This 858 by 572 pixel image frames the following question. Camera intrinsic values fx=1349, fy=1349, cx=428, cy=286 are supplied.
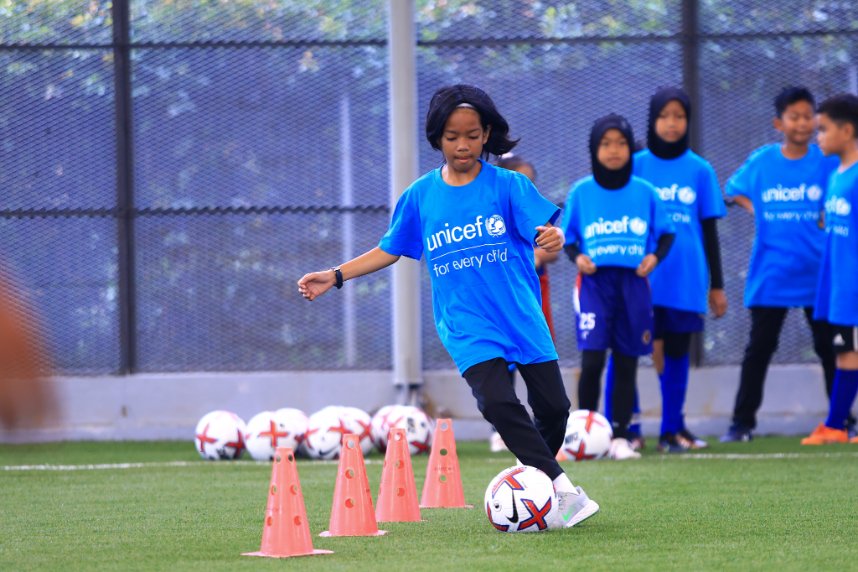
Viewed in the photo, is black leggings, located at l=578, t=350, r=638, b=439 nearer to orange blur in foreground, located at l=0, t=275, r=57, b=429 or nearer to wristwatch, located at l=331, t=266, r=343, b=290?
wristwatch, located at l=331, t=266, r=343, b=290

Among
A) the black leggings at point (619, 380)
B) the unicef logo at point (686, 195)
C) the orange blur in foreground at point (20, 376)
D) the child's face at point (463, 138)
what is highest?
the unicef logo at point (686, 195)

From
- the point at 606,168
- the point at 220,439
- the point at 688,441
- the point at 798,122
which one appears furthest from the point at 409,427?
the point at 798,122

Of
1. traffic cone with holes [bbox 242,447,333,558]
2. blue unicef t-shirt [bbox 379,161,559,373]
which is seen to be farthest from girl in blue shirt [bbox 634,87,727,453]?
traffic cone with holes [bbox 242,447,333,558]

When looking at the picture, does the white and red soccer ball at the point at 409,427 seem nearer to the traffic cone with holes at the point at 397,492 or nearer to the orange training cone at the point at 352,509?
the traffic cone with holes at the point at 397,492

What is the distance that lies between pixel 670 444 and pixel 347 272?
417 cm

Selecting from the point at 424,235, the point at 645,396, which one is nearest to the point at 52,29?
the point at 645,396

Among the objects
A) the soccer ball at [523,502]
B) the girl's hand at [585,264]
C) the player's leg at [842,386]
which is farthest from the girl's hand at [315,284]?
the player's leg at [842,386]

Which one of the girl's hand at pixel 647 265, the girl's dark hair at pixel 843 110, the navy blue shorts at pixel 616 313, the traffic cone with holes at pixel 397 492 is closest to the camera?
the traffic cone with holes at pixel 397 492

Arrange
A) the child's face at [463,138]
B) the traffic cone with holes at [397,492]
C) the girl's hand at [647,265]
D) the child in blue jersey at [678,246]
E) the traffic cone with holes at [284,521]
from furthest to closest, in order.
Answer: the child in blue jersey at [678,246] < the girl's hand at [647,265] < the traffic cone with holes at [397,492] < the child's face at [463,138] < the traffic cone with holes at [284,521]

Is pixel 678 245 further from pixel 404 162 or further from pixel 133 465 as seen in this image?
pixel 133 465

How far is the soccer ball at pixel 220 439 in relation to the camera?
29.4ft

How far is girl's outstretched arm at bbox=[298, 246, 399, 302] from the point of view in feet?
17.4

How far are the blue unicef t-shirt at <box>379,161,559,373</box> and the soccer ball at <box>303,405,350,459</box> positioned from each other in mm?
3551

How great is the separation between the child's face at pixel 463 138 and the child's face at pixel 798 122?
4.68m
